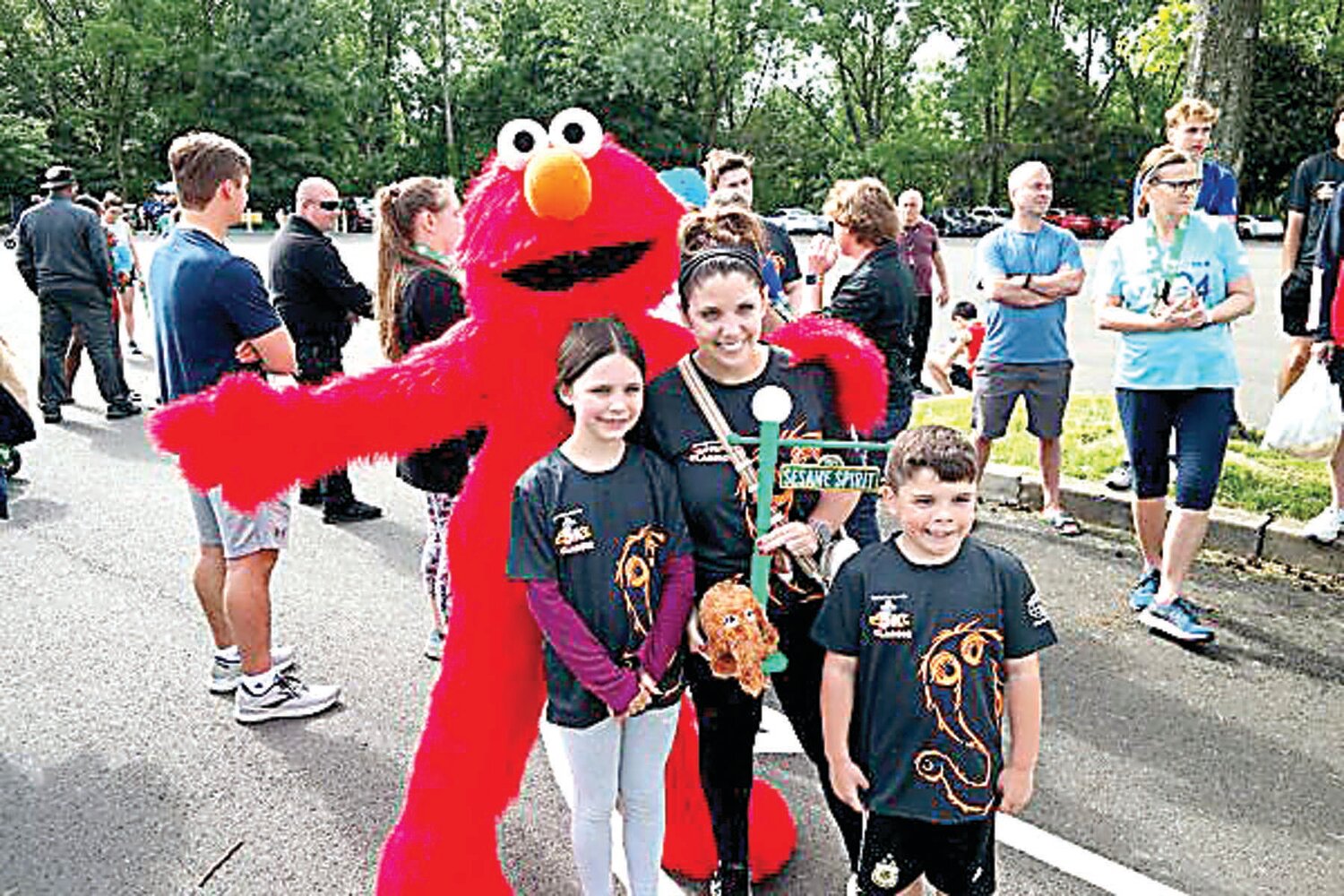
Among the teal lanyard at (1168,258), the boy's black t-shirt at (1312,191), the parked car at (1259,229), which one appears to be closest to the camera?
the teal lanyard at (1168,258)

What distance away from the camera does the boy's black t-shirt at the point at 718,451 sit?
2.49 meters

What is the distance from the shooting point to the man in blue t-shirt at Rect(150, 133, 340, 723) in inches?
142

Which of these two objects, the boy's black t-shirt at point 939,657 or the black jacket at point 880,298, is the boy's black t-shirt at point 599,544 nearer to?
the boy's black t-shirt at point 939,657

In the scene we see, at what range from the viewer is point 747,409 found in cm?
250

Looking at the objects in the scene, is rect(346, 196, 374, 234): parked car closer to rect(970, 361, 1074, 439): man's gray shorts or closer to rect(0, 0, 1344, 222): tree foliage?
rect(0, 0, 1344, 222): tree foliage

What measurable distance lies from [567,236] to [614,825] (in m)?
1.74

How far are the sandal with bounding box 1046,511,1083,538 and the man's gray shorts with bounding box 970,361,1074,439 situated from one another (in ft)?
1.44

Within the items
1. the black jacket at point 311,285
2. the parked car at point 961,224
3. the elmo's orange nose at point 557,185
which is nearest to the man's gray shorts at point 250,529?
the elmo's orange nose at point 557,185

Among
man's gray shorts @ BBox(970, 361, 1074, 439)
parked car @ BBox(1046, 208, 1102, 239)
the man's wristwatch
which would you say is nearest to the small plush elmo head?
the man's wristwatch

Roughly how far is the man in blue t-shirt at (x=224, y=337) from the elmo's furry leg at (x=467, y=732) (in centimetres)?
125

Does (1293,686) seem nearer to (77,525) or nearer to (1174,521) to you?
(1174,521)

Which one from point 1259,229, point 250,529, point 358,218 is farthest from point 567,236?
point 358,218

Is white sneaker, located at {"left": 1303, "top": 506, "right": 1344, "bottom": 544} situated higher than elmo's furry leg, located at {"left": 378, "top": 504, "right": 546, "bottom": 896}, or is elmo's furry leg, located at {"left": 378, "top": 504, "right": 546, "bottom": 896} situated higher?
elmo's furry leg, located at {"left": 378, "top": 504, "right": 546, "bottom": 896}

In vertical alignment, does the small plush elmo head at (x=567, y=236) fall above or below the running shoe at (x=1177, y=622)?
above
